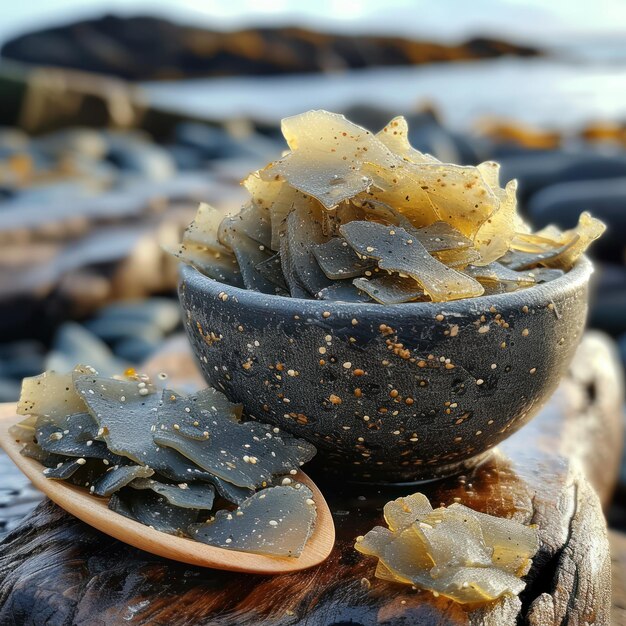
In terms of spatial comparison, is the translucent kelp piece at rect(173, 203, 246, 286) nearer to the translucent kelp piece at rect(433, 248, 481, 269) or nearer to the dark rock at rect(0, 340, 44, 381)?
the translucent kelp piece at rect(433, 248, 481, 269)

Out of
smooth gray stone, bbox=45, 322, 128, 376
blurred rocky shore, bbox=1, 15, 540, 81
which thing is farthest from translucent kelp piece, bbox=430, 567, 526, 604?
blurred rocky shore, bbox=1, 15, 540, 81

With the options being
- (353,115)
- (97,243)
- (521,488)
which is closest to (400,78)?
(353,115)

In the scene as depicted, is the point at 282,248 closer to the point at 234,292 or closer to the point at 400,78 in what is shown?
the point at 234,292

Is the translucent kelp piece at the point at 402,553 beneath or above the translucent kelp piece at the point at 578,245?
beneath

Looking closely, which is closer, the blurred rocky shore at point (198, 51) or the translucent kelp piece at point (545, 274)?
the translucent kelp piece at point (545, 274)

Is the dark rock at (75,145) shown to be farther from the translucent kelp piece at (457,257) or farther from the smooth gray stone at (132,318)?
the translucent kelp piece at (457,257)

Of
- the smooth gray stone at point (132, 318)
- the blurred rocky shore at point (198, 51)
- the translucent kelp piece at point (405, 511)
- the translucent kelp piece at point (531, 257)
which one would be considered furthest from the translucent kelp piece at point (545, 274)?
the blurred rocky shore at point (198, 51)
